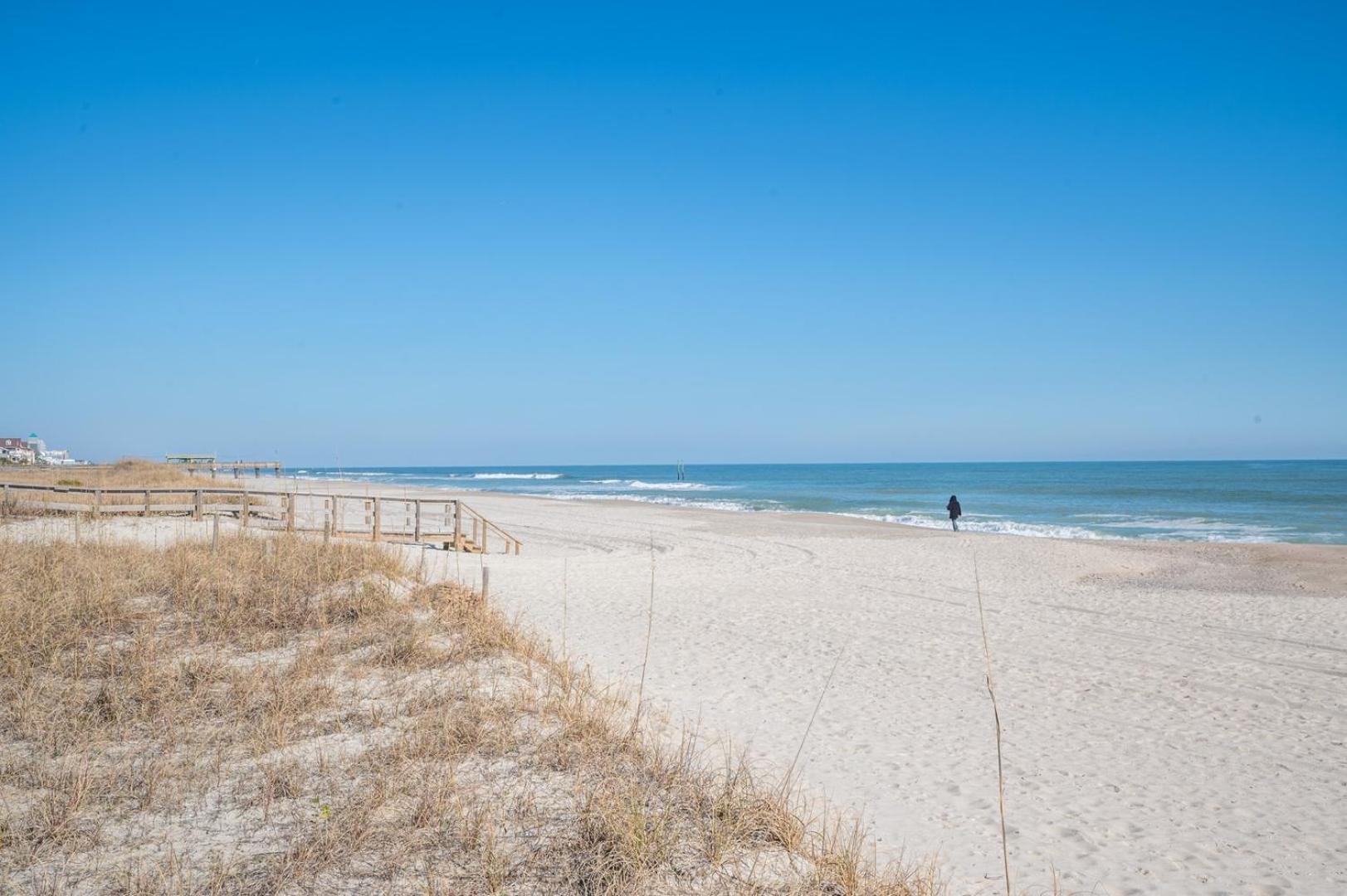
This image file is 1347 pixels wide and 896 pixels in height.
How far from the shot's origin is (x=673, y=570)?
18.9 m

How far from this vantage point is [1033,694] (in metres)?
9.39

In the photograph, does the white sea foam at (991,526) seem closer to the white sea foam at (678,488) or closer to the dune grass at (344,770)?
the dune grass at (344,770)

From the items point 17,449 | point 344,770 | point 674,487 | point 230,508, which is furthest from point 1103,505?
point 17,449

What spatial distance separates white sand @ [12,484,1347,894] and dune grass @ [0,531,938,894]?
1.26 meters

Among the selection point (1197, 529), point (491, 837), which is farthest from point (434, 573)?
point (1197, 529)

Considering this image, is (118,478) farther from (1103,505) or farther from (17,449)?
(17,449)

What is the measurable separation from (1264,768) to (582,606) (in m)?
9.67

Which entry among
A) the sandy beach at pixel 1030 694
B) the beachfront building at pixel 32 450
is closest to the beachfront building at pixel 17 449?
the beachfront building at pixel 32 450

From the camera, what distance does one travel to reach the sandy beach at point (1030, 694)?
578 centimetres

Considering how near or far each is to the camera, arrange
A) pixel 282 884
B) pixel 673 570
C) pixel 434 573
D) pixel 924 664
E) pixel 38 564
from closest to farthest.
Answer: pixel 282 884
pixel 38 564
pixel 924 664
pixel 434 573
pixel 673 570

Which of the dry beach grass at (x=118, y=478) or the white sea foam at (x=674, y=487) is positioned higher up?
the dry beach grass at (x=118, y=478)

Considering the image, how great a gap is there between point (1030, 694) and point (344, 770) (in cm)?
768

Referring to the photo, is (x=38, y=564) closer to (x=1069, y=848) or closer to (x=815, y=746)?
(x=815, y=746)

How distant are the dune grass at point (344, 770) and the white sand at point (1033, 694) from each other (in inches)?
49.5
